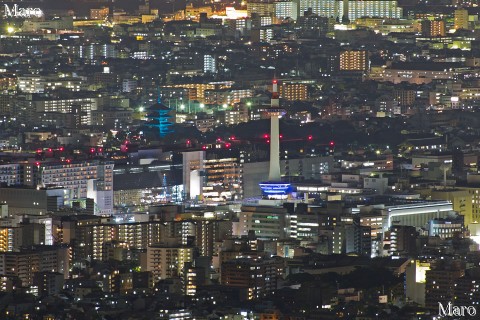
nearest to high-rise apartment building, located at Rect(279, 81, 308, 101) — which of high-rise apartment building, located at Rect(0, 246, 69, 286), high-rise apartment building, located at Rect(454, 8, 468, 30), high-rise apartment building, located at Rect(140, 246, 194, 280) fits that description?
high-rise apartment building, located at Rect(454, 8, 468, 30)

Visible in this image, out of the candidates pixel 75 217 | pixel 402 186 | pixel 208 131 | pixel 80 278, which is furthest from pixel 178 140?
pixel 80 278

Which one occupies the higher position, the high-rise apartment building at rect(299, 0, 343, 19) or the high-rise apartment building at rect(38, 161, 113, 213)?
the high-rise apartment building at rect(38, 161, 113, 213)

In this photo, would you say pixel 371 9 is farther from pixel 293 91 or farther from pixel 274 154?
pixel 274 154

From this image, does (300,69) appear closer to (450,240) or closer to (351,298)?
(450,240)

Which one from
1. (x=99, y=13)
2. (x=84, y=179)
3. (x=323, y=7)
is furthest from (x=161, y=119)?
(x=99, y=13)

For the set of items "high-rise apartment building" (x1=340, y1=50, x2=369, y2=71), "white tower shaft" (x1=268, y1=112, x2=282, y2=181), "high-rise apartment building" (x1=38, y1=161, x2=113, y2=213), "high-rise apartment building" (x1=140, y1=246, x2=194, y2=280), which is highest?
"high-rise apartment building" (x1=140, y1=246, x2=194, y2=280)

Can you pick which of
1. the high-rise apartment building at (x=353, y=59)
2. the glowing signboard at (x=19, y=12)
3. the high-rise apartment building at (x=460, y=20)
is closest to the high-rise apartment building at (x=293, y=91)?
the high-rise apartment building at (x=353, y=59)

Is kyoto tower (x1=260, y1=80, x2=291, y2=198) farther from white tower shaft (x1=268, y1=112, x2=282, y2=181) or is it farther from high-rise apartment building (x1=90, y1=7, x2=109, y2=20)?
high-rise apartment building (x1=90, y1=7, x2=109, y2=20)

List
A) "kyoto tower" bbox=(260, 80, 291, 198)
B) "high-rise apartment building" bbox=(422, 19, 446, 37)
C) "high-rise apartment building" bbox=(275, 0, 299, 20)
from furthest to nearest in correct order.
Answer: "high-rise apartment building" bbox=(275, 0, 299, 20) → "high-rise apartment building" bbox=(422, 19, 446, 37) → "kyoto tower" bbox=(260, 80, 291, 198)
